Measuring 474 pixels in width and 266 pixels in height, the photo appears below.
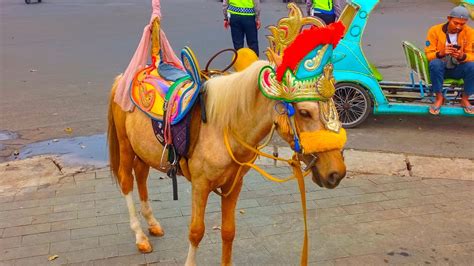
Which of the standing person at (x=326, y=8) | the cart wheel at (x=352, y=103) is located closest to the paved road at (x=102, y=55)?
the cart wheel at (x=352, y=103)

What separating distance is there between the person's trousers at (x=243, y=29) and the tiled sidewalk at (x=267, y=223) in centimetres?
406

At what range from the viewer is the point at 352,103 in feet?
21.1

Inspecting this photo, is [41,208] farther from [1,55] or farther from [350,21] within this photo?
[1,55]

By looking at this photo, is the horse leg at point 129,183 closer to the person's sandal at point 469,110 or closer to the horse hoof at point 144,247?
the horse hoof at point 144,247

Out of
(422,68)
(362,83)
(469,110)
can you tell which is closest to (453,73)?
(422,68)

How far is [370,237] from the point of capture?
12.9 feet

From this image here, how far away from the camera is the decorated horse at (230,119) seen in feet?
7.87

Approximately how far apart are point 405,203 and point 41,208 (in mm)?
3283

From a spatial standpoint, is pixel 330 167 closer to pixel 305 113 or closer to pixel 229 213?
pixel 305 113

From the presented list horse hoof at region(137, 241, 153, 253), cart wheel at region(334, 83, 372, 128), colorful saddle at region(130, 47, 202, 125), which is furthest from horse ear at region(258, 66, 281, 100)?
cart wheel at region(334, 83, 372, 128)

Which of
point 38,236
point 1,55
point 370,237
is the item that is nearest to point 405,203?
point 370,237

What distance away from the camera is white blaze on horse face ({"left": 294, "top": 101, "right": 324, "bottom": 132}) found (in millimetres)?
2408

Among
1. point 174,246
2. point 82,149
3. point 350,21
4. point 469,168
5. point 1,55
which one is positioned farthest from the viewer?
point 1,55

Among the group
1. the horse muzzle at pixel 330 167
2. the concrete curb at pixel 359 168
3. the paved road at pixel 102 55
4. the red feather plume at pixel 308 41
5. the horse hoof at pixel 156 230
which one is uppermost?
the red feather plume at pixel 308 41
